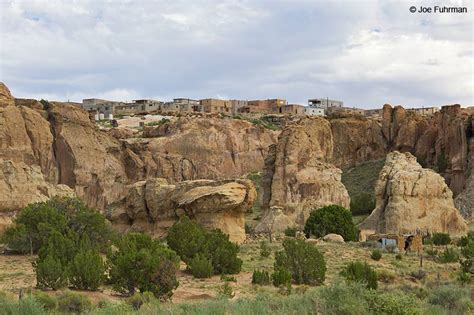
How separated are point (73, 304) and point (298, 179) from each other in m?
34.8

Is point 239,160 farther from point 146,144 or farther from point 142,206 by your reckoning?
point 142,206

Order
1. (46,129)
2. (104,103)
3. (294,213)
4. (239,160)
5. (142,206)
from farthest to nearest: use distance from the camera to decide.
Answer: (104,103) → (239,160) → (46,129) → (294,213) → (142,206)

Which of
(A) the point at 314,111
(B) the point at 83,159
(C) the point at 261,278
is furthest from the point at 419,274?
(A) the point at 314,111

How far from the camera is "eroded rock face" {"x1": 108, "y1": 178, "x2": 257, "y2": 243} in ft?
130

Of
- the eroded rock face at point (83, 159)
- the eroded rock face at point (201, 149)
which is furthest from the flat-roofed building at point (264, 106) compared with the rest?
the eroded rock face at point (83, 159)

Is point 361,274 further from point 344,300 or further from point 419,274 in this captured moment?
point 344,300

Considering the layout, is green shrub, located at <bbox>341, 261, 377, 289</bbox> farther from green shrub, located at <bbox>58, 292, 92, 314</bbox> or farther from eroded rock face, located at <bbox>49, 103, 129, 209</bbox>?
eroded rock face, located at <bbox>49, 103, 129, 209</bbox>

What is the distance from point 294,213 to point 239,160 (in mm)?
32100

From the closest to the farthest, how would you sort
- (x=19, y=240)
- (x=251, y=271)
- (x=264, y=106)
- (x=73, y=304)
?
(x=73, y=304) < (x=251, y=271) < (x=19, y=240) < (x=264, y=106)

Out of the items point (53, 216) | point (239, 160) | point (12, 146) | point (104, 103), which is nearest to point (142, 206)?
point (53, 216)

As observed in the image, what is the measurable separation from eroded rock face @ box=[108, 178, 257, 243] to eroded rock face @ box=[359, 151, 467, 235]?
11963 millimetres

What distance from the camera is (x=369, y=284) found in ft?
82.6

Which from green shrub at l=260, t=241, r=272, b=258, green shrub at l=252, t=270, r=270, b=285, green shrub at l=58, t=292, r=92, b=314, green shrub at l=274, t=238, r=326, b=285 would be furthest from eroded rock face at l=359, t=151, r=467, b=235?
green shrub at l=58, t=292, r=92, b=314

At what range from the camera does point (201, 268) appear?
29406mm
